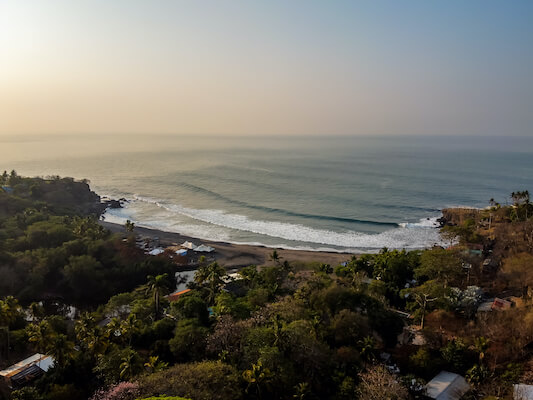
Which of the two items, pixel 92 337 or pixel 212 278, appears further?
pixel 212 278

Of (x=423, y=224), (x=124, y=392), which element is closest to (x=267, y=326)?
(x=124, y=392)

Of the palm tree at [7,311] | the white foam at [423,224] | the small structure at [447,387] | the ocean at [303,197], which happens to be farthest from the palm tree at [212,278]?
the white foam at [423,224]

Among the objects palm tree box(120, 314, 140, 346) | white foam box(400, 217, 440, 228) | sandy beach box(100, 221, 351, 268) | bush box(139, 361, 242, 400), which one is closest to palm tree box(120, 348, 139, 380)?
bush box(139, 361, 242, 400)

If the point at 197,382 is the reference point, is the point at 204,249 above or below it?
below

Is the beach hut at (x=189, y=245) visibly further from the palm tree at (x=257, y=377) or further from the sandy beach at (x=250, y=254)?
the palm tree at (x=257, y=377)

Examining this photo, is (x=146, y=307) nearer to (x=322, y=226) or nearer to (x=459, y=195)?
(x=322, y=226)

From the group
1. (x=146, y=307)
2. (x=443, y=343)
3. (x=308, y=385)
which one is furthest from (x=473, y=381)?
(x=146, y=307)

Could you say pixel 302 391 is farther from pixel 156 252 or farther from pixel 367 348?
pixel 156 252
